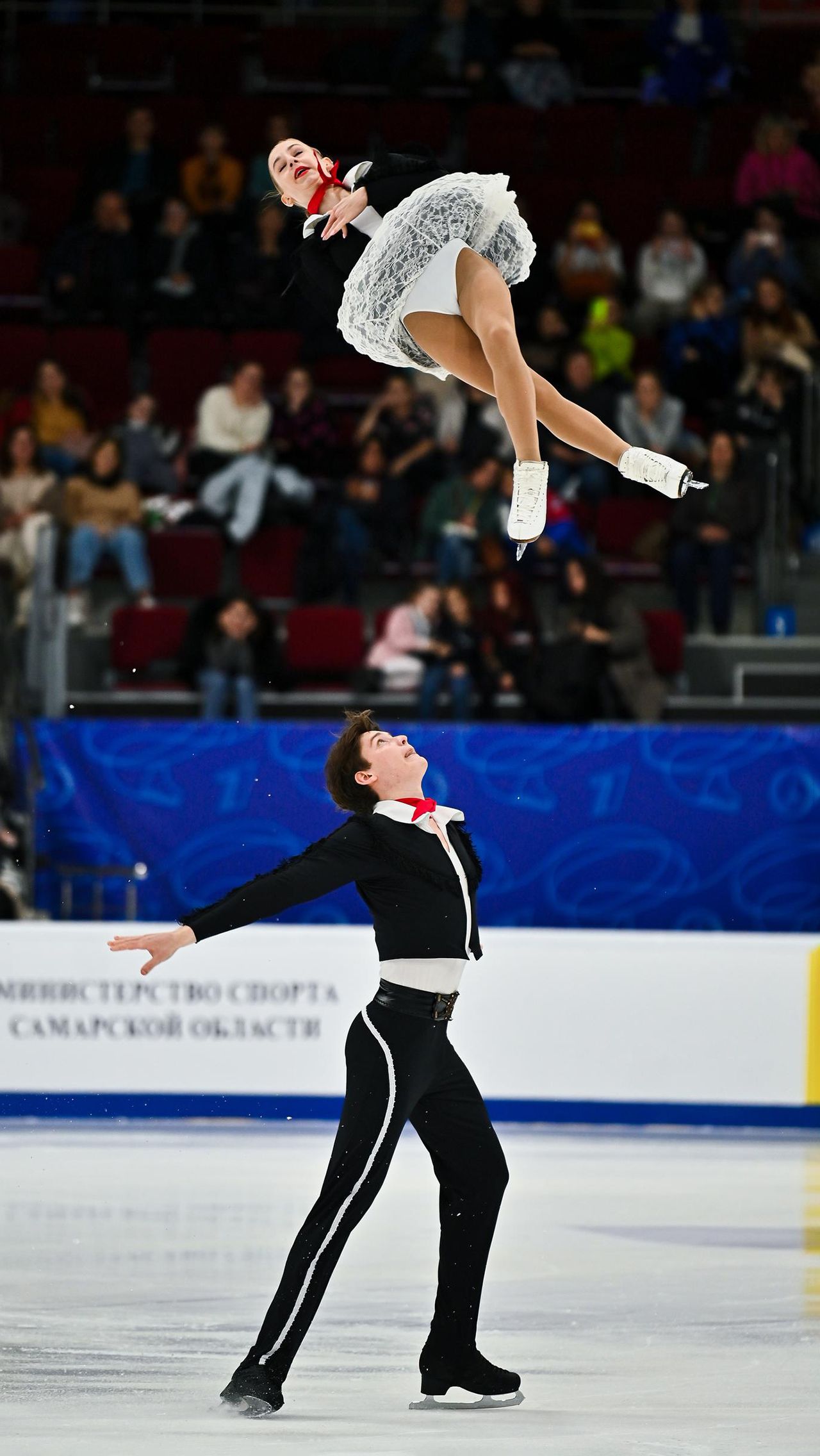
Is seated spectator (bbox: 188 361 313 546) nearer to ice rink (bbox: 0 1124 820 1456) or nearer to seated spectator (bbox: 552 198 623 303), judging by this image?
seated spectator (bbox: 552 198 623 303)

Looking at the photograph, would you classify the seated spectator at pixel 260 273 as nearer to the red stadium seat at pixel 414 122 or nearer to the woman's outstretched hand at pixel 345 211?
the red stadium seat at pixel 414 122

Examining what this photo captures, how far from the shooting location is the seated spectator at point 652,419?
11.6 meters

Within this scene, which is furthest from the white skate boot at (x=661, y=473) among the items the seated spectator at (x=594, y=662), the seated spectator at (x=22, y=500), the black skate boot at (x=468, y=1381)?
the seated spectator at (x=22, y=500)

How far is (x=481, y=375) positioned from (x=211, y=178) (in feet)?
29.3

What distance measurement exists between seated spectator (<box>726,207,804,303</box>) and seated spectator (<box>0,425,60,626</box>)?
14.5 feet

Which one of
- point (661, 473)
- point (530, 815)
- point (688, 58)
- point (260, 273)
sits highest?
point (688, 58)

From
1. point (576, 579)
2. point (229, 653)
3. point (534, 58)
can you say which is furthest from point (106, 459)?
point (534, 58)

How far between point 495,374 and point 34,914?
5986 millimetres

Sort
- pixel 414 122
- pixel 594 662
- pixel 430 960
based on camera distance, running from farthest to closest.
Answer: pixel 414 122 < pixel 594 662 < pixel 430 960

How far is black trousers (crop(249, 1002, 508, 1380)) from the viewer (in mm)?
4496

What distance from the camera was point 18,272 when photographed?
13328mm

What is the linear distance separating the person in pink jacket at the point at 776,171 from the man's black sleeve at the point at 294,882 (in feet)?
31.6

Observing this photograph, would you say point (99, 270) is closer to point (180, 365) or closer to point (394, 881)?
point (180, 365)

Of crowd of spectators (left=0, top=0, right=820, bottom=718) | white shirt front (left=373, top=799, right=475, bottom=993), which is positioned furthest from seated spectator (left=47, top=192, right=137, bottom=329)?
white shirt front (left=373, top=799, right=475, bottom=993)
